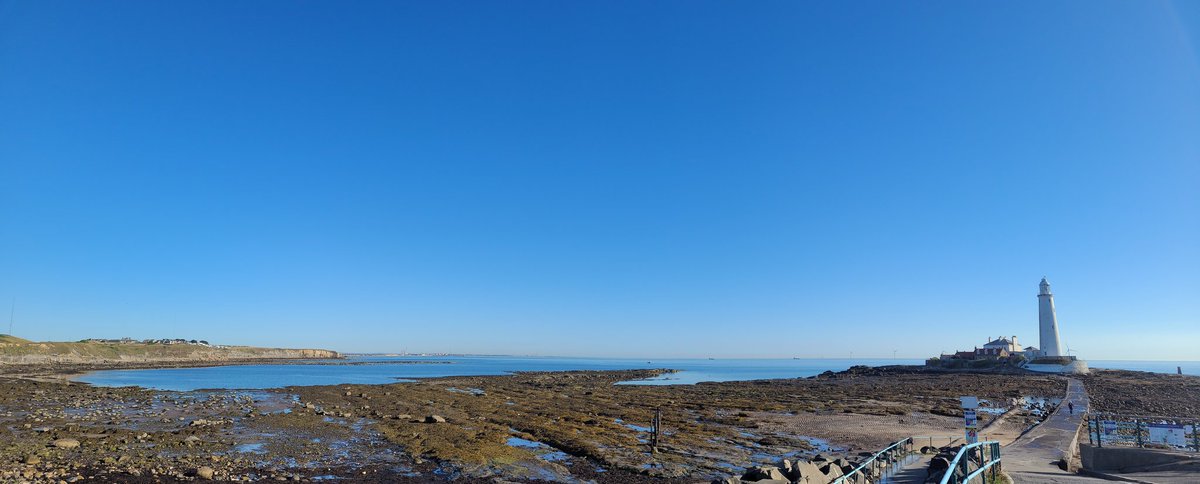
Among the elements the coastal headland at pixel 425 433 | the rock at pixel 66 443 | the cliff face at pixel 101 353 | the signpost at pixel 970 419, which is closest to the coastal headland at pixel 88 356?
the cliff face at pixel 101 353

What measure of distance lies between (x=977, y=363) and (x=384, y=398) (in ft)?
300

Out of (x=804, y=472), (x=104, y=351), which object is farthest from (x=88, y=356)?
(x=804, y=472)

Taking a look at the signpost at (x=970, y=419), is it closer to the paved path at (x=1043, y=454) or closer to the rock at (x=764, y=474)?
the paved path at (x=1043, y=454)

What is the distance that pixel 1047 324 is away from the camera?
8575cm

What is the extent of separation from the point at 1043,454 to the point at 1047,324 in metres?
86.1

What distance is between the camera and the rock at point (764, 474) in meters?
12.7

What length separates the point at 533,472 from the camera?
1811cm

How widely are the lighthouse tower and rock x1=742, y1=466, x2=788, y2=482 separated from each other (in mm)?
93898

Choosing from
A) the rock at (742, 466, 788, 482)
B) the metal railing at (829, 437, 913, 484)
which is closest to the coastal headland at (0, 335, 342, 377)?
the rock at (742, 466, 788, 482)

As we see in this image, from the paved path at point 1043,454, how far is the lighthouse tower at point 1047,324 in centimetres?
7164

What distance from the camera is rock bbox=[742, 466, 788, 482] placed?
1274 centimetres

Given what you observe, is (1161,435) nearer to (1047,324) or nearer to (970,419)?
(970,419)

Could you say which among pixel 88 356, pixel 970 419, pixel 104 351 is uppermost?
pixel 970 419

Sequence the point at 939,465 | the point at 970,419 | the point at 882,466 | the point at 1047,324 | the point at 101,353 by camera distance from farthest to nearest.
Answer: the point at 101,353 → the point at 1047,324 → the point at 970,419 → the point at 882,466 → the point at 939,465
